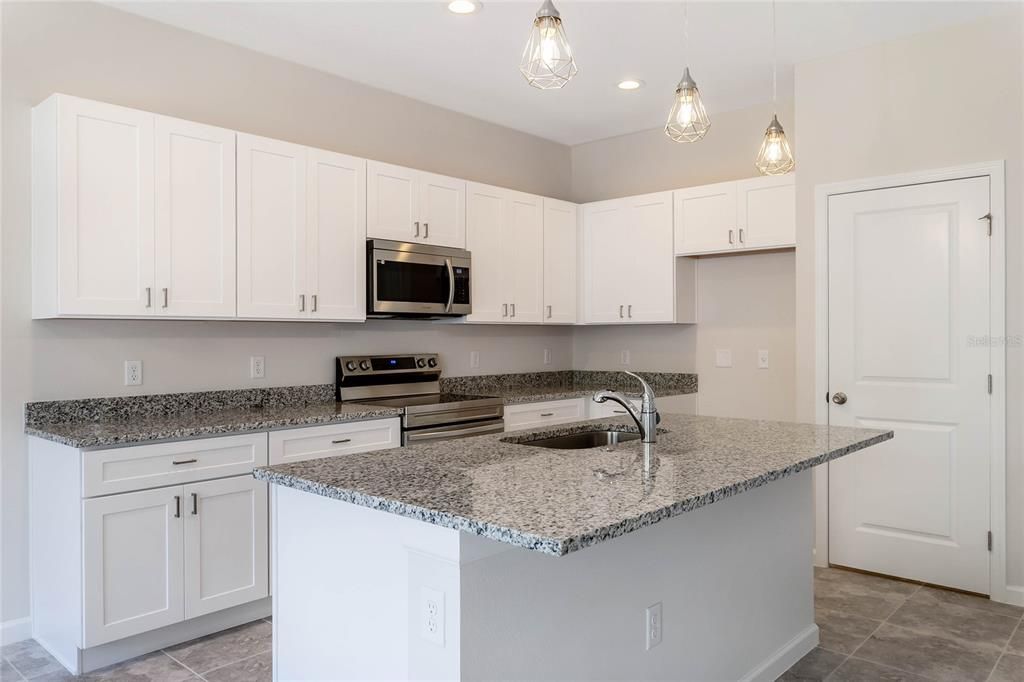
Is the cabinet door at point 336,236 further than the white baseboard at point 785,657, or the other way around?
the cabinet door at point 336,236

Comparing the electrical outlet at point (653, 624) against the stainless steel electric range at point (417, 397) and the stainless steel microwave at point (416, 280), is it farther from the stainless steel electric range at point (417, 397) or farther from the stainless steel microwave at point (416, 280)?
the stainless steel microwave at point (416, 280)

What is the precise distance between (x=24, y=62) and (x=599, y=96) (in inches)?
117

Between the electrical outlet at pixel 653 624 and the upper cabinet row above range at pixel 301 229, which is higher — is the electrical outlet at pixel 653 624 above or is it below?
below

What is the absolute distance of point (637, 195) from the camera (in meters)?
5.07

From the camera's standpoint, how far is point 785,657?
266 cm

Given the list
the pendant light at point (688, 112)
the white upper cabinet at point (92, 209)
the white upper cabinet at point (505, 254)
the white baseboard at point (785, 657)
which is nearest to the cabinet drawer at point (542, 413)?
the white upper cabinet at point (505, 254)

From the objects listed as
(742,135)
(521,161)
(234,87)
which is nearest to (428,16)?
(234,87)

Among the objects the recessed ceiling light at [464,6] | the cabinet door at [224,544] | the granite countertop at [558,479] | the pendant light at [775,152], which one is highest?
the recessed ceiling light at [464,6]

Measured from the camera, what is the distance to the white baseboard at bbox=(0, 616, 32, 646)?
289 cm

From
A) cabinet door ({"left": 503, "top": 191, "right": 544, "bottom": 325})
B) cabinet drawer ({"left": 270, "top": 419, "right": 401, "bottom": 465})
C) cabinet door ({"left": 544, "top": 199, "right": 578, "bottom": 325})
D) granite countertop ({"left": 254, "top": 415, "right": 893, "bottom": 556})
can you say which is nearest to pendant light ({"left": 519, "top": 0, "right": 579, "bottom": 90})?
granite countertop ({"left": 254, "top": 415, "right": 893, "bottom": 556})

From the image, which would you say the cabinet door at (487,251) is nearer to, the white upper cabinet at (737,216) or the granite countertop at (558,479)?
the white upper cabinet at (737,216)

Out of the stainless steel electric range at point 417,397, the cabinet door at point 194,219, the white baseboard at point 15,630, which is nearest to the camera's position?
the white baseboard at point 15,630

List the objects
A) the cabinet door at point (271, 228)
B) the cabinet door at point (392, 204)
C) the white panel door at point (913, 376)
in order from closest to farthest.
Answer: the cabinet door at point (271, 228), the white panel door at point (913, 376), the cabinet door at point (392, 204)

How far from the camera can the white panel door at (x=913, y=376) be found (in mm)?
3426
